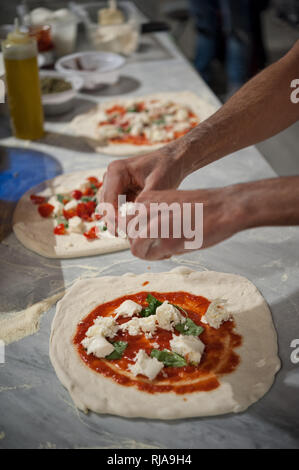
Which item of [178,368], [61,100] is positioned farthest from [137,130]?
[178,368]

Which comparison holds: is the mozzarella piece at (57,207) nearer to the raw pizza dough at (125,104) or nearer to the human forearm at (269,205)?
the raw pizza dough at (125,104)

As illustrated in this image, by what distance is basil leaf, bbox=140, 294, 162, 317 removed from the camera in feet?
5.15

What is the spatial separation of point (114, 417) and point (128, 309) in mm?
362

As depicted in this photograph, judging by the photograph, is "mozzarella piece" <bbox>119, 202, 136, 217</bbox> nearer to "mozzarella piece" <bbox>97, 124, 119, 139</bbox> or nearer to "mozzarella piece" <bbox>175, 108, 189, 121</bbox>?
"mozzarella piece" <bbox>97, 124, 119, 139</bbox>

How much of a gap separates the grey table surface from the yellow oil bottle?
0.10m

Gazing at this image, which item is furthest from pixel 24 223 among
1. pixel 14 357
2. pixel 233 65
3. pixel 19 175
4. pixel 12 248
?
pixel 233 65

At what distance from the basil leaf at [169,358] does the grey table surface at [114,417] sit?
16cm

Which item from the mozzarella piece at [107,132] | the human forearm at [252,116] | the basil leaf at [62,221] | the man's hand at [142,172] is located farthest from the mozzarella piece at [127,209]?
the mozzarella piece at [107,132]

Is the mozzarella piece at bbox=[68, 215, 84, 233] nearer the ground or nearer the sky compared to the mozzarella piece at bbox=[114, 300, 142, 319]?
nearer the ground

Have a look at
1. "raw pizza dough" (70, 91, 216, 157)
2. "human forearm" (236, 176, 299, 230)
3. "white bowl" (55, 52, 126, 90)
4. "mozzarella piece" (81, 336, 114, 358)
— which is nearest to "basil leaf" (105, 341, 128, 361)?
"mozzarella piece" (81, 336, 114, 358)

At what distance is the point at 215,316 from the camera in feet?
5.05

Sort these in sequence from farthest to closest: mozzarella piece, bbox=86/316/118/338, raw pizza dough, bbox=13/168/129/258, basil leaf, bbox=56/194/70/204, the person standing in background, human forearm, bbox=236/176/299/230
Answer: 1. the person standing in background
2. basil leaf, bbox=56/194/70/204
3. raw pizza dough, bbox=13/168/129/258
4. mozzarella piece, bbox=86/316/118/338
5. human forearm, bbox=236/176/299/230
